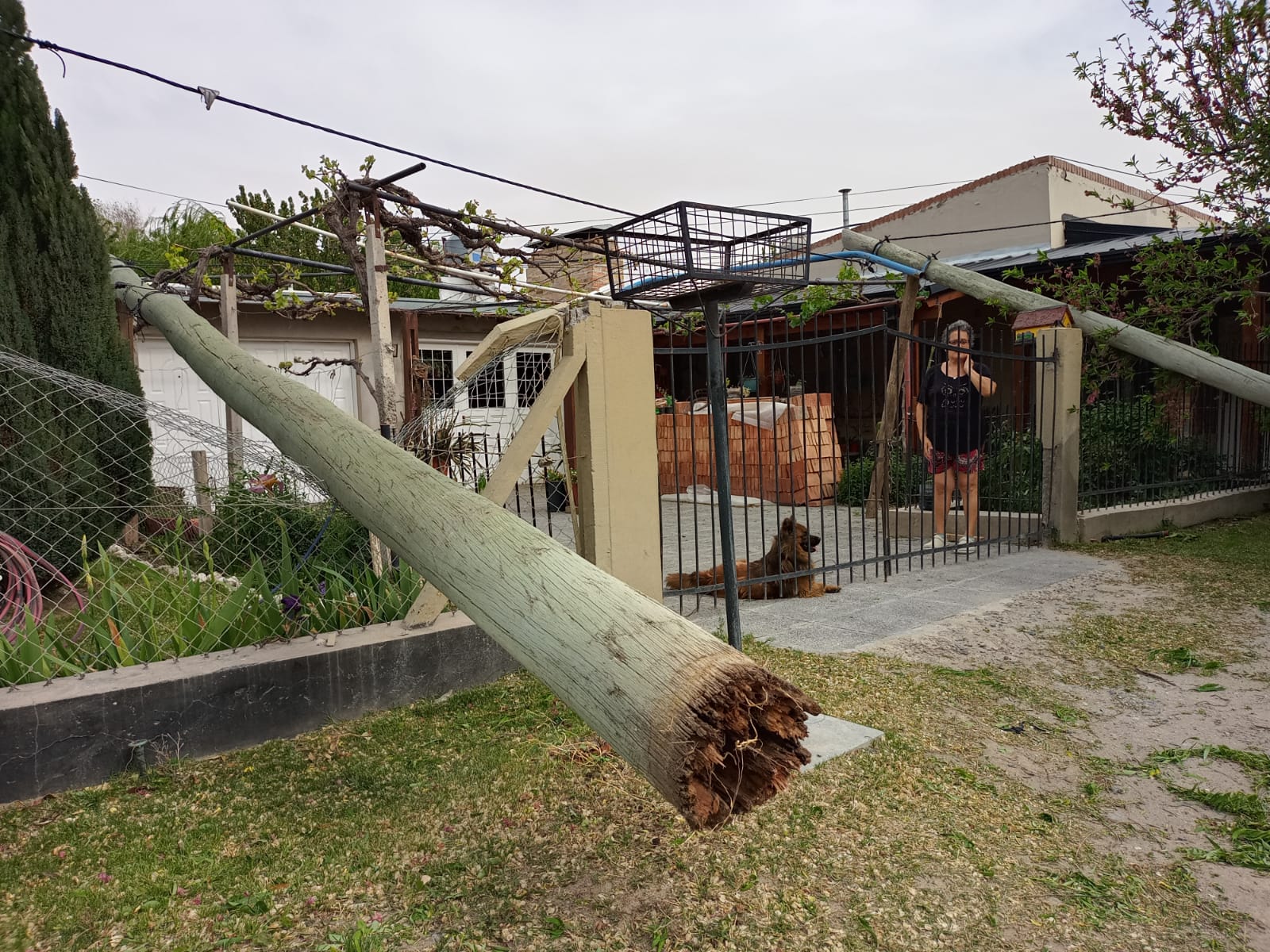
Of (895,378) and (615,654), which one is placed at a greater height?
(895,378)

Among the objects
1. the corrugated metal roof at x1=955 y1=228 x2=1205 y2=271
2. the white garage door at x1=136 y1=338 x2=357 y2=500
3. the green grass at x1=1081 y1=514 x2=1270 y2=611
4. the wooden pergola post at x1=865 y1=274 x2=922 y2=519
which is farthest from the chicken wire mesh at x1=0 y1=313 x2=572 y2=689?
the corrugated metal roof at x1=955 y1=228 x2=1205 y2=271

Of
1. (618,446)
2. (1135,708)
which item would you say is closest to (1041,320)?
(1135,708)

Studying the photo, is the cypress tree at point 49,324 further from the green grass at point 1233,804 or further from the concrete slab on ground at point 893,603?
the green grass at point 1233,804

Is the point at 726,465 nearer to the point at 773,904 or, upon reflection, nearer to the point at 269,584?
the point at 773,904

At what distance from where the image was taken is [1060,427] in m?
7.59

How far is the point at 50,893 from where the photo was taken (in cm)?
221

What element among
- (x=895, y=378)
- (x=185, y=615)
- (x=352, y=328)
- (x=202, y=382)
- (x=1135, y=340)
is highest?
(x=352, y=328)

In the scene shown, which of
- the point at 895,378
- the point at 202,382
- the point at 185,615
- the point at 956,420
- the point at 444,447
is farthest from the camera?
the point at 202,382

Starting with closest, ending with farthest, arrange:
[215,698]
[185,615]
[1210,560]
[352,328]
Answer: [215,698] < [185,615] < [1210,560] < [352,328]

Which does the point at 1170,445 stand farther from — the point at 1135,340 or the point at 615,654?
the point at 615,654

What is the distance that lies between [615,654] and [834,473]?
213 inches

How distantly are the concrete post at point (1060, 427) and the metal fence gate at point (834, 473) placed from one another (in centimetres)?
5

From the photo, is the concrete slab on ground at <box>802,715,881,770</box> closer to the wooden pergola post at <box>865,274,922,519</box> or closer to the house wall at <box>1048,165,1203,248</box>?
the wooden pergola post at <box>865,274,922,519</box>

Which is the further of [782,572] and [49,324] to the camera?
[782,572]
